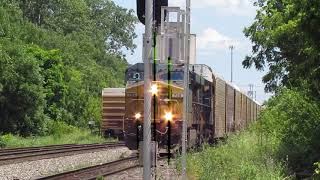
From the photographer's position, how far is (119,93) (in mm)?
39156

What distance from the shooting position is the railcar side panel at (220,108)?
94.8 ft

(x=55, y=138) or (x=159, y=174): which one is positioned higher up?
(x=55, y=138)

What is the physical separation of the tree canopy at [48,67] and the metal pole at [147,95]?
116 feet

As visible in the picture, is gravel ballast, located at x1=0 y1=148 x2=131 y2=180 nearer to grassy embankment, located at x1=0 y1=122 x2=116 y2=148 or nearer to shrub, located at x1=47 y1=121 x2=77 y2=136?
grassy embankment, located at x1=0 y1=122 x2=116 y2=148

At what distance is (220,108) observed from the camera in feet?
99.7

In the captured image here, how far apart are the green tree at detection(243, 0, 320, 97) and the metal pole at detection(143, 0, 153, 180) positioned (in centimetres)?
552

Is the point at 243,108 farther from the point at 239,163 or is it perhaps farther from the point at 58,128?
the point at 239,163

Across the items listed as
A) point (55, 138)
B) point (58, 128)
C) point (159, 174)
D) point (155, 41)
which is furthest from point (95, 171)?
point (58, 128)

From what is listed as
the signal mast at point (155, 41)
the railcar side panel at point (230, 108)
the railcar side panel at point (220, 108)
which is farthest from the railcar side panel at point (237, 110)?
the signal mast at point (155, 41)

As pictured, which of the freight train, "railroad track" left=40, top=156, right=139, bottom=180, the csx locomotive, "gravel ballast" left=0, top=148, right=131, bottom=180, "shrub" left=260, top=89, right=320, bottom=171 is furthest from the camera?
the csx locomotive

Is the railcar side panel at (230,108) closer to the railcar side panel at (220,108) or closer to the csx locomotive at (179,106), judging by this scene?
the csx locomotive at (179,106)

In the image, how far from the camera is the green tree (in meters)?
13.5

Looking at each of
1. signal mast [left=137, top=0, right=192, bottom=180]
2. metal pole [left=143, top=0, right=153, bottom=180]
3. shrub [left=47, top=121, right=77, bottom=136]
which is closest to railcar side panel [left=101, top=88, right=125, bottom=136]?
shrub [left=47, top=121, right=77, bottom=136]

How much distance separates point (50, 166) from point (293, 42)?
945cm
